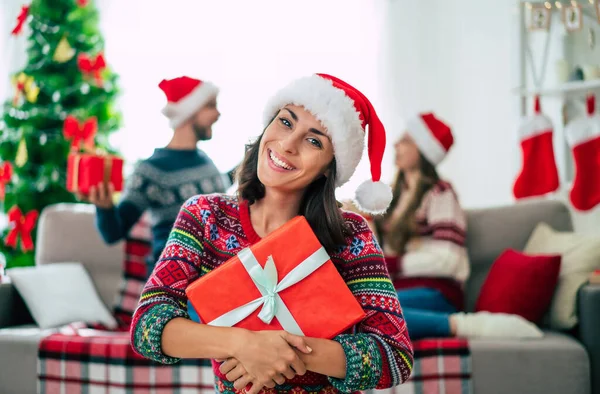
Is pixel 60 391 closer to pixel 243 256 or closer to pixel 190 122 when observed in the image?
pixel 190 122

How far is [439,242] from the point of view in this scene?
273cm

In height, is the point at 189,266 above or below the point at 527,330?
above

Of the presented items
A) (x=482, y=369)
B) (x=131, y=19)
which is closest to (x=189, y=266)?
(x=482, y=369)

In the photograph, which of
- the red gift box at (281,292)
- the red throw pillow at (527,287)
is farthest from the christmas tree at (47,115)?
the red gift box at (281,292)

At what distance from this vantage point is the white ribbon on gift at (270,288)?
3.56 ft

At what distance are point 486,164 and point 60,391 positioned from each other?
3.19m

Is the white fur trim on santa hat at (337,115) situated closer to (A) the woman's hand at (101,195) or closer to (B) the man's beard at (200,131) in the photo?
(A) the woman's hand at (101,195)

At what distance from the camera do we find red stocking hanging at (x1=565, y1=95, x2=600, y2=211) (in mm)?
3105

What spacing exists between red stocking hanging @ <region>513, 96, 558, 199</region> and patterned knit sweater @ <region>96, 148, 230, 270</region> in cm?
171

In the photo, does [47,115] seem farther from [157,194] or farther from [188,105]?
[157,194]

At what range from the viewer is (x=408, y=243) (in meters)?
2.81

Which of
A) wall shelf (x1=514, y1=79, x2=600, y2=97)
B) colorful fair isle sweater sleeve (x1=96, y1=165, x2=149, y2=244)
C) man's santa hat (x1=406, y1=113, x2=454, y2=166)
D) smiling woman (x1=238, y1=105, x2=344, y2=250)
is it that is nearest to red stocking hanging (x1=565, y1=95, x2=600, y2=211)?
wall shelf (x1=514, y1=79, x2=600, y2=97)

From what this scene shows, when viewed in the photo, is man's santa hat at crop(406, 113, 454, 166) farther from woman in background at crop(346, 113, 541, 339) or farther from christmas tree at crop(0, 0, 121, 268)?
christmas tree at crop(0, 0, 121, 268)

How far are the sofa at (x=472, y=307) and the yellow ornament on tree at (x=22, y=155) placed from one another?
1070 mm
